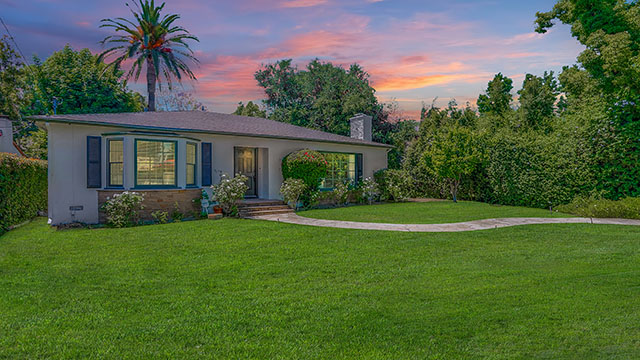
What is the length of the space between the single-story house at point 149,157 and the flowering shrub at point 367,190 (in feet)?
12.4

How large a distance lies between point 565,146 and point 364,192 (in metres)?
7.56

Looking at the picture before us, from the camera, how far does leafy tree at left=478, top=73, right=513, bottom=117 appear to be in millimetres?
28016

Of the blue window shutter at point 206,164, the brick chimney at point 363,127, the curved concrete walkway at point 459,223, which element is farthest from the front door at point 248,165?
the brick chimney at point 363,127

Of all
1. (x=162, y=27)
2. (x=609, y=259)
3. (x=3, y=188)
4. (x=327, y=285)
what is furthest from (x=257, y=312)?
(x=162, y=27)

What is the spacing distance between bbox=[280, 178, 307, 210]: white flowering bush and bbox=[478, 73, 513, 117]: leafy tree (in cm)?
2060

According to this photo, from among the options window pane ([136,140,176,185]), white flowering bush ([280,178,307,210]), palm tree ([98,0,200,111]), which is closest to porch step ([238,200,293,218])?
white flowering bush ([280,178,307,210])

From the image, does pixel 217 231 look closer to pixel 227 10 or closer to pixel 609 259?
pixel 609 259

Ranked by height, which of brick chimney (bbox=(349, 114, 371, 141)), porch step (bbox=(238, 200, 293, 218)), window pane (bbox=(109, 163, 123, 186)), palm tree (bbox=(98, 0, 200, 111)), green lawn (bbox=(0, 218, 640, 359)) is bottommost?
green lawn (bbox=(0, 218, 640, 359))

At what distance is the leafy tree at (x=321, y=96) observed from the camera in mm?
25188

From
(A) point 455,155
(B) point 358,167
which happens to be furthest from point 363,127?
(A) point 455,155

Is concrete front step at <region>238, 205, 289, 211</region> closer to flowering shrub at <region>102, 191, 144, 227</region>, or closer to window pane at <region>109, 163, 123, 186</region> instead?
flowering shrub at <region>102, 191, 144, 227</region>

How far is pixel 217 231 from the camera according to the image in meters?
8.74

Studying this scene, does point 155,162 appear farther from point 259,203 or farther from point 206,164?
point 259,203

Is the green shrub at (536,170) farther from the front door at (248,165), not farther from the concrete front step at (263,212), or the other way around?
the front door at (248,165)
